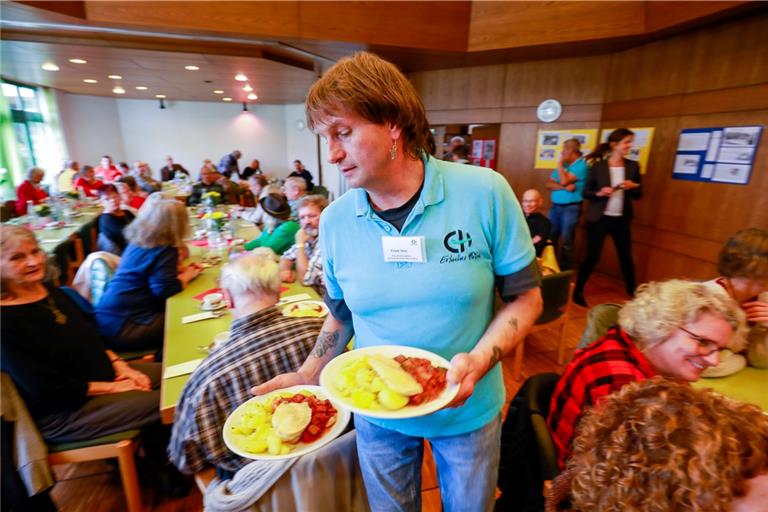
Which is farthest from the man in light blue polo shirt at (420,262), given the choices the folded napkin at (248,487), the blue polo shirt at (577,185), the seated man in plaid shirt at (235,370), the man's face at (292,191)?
the blue polo shirt at (577,185)

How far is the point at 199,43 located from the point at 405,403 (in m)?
5.52

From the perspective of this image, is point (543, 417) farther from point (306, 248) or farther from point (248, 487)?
point (306, 248)

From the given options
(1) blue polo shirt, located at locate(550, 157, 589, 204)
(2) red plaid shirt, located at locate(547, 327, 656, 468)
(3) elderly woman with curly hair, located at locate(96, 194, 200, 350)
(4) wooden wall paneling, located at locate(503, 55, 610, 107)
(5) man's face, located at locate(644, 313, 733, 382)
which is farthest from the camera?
(4) wooden wall paneling, located at locate(503, 55, 610, 107)

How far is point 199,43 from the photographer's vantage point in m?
4.76

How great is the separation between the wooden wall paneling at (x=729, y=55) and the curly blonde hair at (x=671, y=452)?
4.21 metres

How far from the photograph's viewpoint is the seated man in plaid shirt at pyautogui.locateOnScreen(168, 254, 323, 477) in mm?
1214

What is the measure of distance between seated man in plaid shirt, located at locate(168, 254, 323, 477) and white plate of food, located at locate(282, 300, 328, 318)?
44 centimetres

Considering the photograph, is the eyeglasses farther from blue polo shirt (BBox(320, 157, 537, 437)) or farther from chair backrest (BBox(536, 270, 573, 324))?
chair backrest (BBox(536, 270, 573, 324))

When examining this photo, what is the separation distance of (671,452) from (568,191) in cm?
449

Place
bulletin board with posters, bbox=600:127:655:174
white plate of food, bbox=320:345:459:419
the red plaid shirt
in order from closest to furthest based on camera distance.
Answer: white plate of food, bbox=320:345:459:419 → the red plaid shirt → bulletin board with posters, bbox=600:127:655:174

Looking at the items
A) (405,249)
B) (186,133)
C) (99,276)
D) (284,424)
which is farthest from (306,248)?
(186,133)

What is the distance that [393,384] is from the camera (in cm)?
80

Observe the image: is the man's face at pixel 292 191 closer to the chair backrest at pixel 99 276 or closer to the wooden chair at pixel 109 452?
the chair backrest at pixel 99 276

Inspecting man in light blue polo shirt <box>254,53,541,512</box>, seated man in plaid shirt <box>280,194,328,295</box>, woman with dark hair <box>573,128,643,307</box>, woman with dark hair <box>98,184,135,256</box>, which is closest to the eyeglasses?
man in light blue polo shirt <box>254,53,541,512</box>
